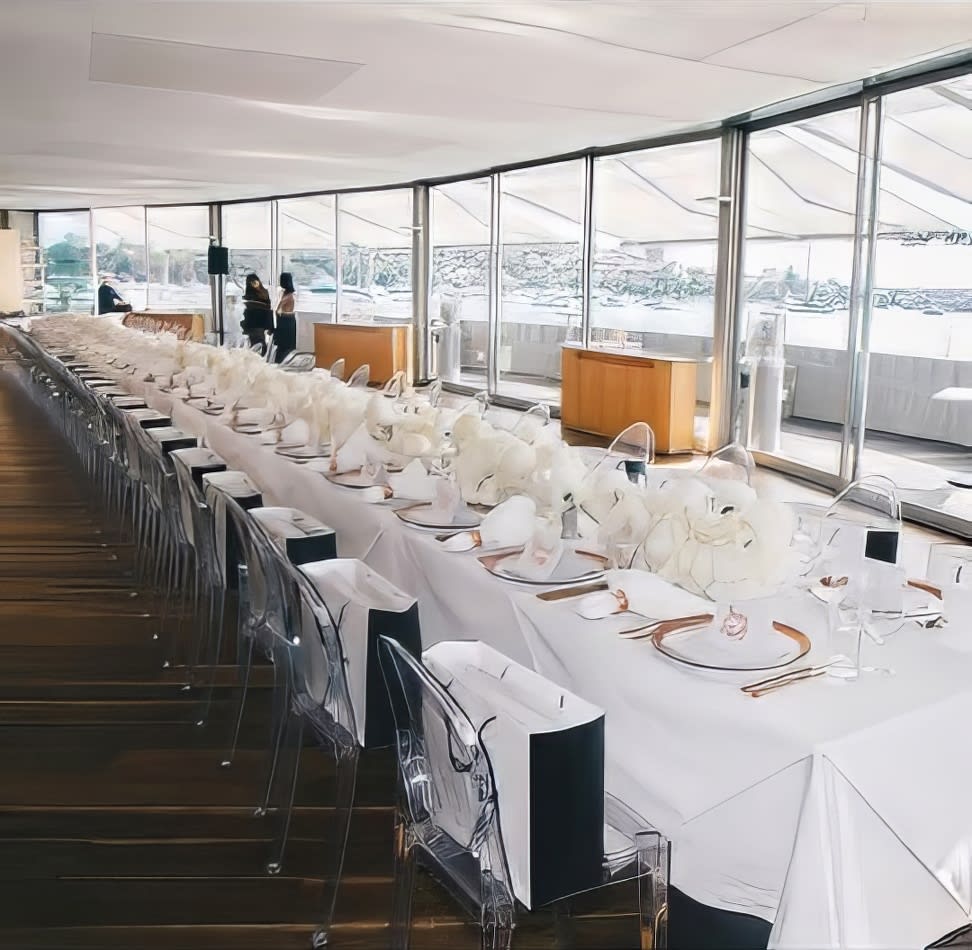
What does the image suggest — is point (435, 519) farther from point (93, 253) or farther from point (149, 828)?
point (93, 253)

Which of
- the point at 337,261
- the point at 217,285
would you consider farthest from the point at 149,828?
the point at 217,285

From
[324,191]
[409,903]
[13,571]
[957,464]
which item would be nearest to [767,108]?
[957,464]

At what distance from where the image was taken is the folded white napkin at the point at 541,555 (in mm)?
3027

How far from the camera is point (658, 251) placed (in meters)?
11.2

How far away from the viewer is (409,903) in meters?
2.26

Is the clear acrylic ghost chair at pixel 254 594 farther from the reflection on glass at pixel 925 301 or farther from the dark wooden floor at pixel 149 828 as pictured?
the reflection on glass at pixel 925 301

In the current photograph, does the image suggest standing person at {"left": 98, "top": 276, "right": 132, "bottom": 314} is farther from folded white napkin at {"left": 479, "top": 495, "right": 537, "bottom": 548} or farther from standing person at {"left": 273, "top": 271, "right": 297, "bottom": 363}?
folded white napkin at {"left": 479, "top": 495, "right": 537, "bottom": 548}

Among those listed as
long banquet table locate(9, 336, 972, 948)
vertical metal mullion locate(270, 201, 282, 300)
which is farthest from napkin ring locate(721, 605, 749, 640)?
vertical metal mullion locate(270, 201, 282, 300)

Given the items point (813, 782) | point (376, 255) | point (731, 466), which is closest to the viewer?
point (813, 782)

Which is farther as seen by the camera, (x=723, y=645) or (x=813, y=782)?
(x=723, y=645)

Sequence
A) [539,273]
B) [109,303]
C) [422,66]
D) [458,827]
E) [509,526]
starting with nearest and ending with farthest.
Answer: [458,827]
[509,526]
[422,66]
[539,273]
[109,303]

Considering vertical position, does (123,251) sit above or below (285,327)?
above

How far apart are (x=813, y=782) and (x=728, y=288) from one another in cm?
844

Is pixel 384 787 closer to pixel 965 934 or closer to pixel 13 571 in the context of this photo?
pixel 965 934
